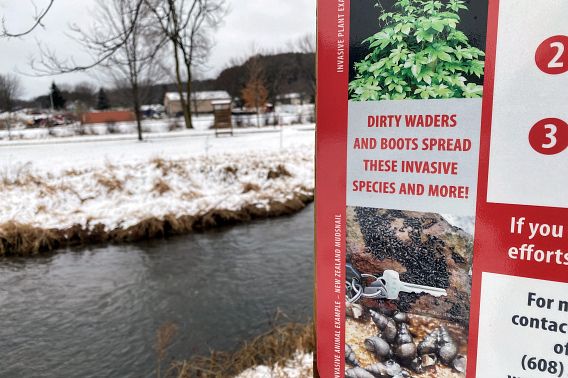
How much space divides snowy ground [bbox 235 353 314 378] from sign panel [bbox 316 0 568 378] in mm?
2417

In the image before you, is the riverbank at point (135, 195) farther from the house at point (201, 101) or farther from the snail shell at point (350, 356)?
the house at point (201, 101)

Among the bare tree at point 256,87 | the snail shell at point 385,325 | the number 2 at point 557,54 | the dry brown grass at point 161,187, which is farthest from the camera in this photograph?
the bare tree at point 256,87

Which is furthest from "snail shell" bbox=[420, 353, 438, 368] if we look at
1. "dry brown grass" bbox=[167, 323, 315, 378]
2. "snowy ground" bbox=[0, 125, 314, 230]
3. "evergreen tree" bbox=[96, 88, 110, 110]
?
"evergreen tree" bbox=[96, 88, 110, 110]

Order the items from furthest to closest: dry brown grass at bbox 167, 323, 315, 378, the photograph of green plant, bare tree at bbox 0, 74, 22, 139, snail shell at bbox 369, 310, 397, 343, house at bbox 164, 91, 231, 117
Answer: house at bbox 164, 91, 231, 117, bare tree at bbox 0, 74, 22, 139, dry brown grass at bbox 167, 323, 315, 378, snail shell at bbox 369, 310, 397, 343, the photograph of green plant

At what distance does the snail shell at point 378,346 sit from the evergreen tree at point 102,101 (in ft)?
188

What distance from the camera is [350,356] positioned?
1547 millimetres

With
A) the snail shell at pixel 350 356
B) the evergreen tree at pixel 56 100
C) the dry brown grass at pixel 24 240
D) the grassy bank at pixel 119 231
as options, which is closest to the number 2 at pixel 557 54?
the snail shell at pixel 350 356

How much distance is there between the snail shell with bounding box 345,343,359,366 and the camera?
1.54 m

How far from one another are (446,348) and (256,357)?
12.2 ft

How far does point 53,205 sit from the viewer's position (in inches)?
376

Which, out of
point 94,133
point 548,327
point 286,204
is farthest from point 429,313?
point 94,133

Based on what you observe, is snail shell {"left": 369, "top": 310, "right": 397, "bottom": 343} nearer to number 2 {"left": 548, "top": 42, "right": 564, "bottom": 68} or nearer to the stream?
number 2 {"left": 548, "top": 42, "right": 564, "bottom": 68}

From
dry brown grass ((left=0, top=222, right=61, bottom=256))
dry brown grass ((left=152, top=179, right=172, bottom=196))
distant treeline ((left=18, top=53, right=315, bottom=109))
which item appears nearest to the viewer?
dry brown grass ((left=0, top=222, right=61, bottom=256))

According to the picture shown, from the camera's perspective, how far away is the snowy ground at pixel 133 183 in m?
9.25
